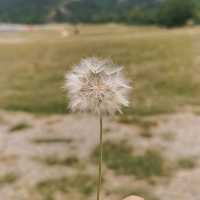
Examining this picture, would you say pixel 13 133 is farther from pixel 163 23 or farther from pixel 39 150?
pixel 163 23

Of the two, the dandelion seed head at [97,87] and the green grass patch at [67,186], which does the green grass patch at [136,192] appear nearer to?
the green grass patch at [67,186]

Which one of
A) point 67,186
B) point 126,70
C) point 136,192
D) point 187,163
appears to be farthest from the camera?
point 126,70

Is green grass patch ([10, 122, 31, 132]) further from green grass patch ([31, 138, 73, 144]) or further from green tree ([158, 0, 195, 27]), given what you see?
green tree ([158, 0, 195, 27])

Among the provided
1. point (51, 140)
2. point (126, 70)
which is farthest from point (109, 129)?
point (126, 70)

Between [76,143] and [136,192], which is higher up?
[76,143]

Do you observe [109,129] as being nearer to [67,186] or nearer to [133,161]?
[133,161]

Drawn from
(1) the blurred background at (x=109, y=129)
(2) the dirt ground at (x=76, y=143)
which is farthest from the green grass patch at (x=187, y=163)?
(2) the dirt ground at (x=76, y=143)

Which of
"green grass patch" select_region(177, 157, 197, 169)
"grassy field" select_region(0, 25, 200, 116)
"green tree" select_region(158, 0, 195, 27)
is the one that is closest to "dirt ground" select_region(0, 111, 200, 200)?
"green grass patch" select_region(177, 157, 197, 169)
